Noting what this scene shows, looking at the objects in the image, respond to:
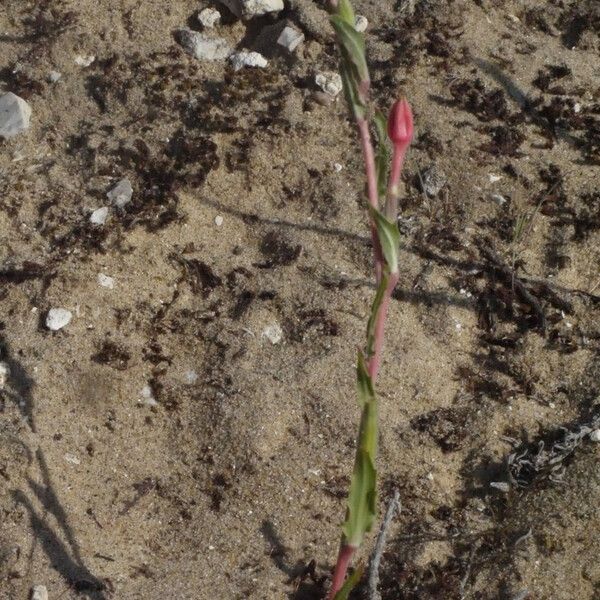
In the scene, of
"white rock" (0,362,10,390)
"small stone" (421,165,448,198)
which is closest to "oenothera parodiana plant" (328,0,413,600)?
"small stone" (421,165,448,198)

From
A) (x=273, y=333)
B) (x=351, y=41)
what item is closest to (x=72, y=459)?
(x=273, y=333)

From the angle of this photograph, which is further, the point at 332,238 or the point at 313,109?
the point at 313,109

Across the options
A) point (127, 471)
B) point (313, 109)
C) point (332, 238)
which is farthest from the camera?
point (313, 109)

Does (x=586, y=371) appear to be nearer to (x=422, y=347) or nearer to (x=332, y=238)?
(x=422, y=347)

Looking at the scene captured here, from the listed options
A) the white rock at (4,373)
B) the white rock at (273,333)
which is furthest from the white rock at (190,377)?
the white rock at (4,373)

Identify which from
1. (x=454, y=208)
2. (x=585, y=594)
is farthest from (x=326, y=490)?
(x=454, y=208)

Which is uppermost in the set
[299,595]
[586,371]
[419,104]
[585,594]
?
[419,104]

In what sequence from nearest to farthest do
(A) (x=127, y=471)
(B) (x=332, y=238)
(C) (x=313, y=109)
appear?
(A) (x=127, y=471), (B) (x=332, y=238), (C) (x=313, y=109)

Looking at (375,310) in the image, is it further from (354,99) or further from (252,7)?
(252,7)
